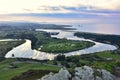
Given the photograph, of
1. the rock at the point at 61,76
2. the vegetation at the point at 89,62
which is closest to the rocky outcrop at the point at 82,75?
the rock at the point at 61,76

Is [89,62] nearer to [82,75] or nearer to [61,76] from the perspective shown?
[82,75]

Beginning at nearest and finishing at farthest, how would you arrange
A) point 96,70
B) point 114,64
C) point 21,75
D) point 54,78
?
point 54,78 → point 96,70 → point 21,75 → point 114,64

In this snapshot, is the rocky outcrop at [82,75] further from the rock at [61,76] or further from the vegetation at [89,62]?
the vegetation at [89,62]

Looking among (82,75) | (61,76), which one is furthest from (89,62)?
(61,76)

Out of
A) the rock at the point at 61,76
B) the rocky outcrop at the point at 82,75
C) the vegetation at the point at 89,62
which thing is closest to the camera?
the rock at the point at 61,76

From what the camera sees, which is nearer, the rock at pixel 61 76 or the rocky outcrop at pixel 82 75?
the rock at pixel 61 76

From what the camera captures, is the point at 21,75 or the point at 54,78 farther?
the point at 21,75

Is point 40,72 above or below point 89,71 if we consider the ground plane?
below

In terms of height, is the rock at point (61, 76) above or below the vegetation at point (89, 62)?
above

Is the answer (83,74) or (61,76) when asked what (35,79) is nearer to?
(61,76)

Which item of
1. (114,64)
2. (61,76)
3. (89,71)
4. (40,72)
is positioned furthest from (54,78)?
(114,64)

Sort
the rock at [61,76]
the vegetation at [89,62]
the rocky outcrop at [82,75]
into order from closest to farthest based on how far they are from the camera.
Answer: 1. the rock at [61,76]
2. the rocky outcrop at [82,75]
3. the vegetation at [89,62]
